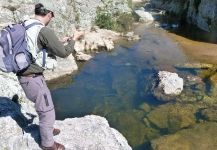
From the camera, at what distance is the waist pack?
7035mm

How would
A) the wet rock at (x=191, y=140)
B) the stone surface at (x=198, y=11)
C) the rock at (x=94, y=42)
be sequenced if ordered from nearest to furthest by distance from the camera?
the wet rock at (x=191, y=140) → the rock at (x=94, y=42) → the stone surface at (x=198, y=11)

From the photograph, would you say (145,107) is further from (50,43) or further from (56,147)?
(50,43)

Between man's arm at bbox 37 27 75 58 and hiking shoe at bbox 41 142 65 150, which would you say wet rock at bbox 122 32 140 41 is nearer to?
hiking shoe at bbox 41 142 65 150

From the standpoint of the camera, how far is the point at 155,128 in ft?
45.5

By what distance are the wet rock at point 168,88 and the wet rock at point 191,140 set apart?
9.58 feet

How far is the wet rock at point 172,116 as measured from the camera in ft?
46.1

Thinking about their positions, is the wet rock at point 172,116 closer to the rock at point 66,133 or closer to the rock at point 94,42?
the rock at point 66,133

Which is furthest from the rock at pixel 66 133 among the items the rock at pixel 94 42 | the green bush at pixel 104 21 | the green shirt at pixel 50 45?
the green bush at pixel 104 21

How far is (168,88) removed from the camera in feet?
54.7

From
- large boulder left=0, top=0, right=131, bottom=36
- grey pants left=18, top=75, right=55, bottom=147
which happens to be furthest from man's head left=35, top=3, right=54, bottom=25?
large boulder left=0, top=0, right=131, bottom=36

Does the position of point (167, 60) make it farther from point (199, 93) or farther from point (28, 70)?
point (28, 70)

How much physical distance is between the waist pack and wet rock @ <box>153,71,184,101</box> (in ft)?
33.5

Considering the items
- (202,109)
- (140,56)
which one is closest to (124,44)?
(140,56)

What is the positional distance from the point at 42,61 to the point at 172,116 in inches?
348
